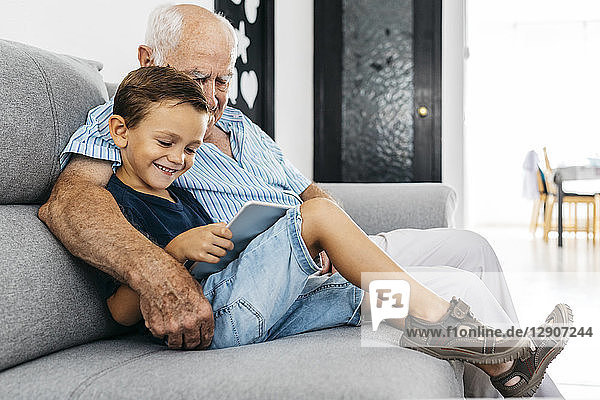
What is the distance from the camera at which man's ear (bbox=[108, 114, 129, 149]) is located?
4.18 ft

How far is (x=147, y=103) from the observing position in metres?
1.25

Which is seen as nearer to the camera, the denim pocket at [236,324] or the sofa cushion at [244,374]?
the sofa cushion at [244,374]

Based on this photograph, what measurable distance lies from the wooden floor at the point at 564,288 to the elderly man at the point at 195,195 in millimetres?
365

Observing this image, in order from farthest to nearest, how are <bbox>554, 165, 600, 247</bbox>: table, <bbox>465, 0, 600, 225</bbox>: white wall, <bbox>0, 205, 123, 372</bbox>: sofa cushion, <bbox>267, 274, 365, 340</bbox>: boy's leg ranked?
<bbox>465, 0, 600, 225</bbox>: white wall
<bbox>554, 165, 600, 247</bbox>: table
<bbox>267, 274, 365, 340</bbox>: boy's leg
<bbox>0, 205, 123, 372</bbox>: sofa cushion

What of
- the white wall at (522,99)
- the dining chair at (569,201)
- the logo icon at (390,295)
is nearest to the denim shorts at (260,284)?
the logo icon at (390,295)

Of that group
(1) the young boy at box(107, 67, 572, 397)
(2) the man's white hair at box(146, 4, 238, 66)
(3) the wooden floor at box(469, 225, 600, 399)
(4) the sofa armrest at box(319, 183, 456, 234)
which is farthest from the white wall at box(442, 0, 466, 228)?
(1) the young boy at box(107, 67, 572, 397)

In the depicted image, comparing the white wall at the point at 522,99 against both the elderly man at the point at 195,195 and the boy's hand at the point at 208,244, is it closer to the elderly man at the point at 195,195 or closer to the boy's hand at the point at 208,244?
the elderly man at the point at 195,195

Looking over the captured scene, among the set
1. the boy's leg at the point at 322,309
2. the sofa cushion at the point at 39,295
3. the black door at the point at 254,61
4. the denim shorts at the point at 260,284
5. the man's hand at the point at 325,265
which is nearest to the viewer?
the sofa cushion at the point at 39,295

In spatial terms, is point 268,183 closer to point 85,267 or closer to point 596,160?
point 85,267

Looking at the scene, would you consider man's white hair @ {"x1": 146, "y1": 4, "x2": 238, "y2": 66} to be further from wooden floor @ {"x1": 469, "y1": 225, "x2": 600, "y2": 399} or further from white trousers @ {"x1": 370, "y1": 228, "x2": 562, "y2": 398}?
wooden floor @ {"x1": 469, "y1": 225, "x2": 600, "y2": 399}

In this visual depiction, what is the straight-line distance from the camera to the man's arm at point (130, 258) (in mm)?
1051

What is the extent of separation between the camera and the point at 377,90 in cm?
418

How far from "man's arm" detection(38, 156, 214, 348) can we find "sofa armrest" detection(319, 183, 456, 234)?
103 cm

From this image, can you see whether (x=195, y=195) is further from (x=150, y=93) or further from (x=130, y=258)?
(x=130, y=258)
